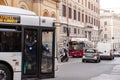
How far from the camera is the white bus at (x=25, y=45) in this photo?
1503 cm

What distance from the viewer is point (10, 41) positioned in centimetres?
1506

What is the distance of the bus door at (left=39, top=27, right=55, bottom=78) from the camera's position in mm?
16547

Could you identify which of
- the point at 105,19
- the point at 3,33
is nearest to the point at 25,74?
the point at 3,33

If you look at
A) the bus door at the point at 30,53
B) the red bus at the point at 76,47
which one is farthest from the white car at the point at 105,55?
the bus door at the point at 30,53

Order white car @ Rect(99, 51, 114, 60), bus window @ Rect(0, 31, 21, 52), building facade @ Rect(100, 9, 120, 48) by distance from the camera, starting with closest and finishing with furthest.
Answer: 1. bus window @ Rect(0, 31, 21, 52)
2. white car @ Rect(99, 51, 114, 60)
3. building facade @ Rect(100, 9, 120, 48)

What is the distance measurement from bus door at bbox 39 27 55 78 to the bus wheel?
1.74 m

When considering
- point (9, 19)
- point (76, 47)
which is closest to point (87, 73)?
point (9, 19)

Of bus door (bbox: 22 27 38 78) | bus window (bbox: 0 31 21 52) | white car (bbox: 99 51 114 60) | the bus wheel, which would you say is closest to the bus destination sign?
bus window (bbox: 0 31 21 52)

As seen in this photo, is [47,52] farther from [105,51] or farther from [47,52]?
[105,51]

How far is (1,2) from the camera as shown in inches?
1398

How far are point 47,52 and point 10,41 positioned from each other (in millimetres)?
2333

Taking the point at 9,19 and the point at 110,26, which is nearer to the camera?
the point at 9,19

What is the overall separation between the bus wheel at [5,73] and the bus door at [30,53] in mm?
744

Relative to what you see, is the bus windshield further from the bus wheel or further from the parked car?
the bus wheel
